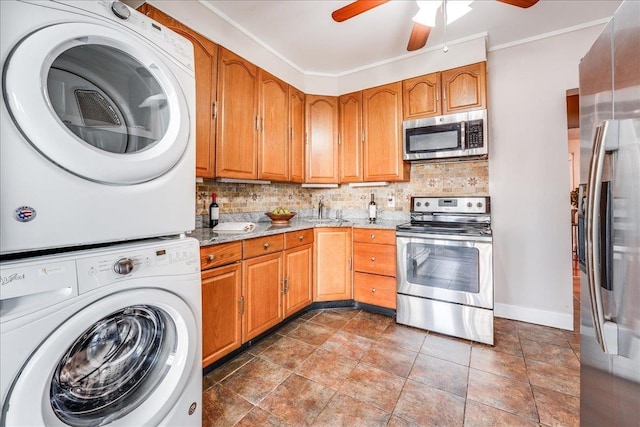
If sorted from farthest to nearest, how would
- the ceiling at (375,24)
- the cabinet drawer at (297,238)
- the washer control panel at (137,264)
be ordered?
the cabinet drawer at (297,238) → the ceiling at (375,24) → the washer control panel at (137,264)

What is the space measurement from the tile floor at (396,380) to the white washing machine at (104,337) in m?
0.55

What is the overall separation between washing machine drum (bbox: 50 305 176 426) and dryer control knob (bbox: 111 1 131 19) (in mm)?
983

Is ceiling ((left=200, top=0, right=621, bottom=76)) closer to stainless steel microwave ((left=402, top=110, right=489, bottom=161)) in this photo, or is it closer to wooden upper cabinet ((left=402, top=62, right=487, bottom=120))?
wooden upper cabinet ((left=402, top=62, right=487, bottom=120))

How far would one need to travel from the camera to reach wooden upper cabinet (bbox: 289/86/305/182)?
2789mm

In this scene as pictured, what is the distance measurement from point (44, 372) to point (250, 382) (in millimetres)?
1186

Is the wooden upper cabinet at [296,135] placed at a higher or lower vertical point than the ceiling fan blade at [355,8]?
lower

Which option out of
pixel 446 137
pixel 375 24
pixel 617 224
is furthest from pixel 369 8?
pixel 617 224

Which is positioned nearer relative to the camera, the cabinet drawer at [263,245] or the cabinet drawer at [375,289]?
the cabinet drawer at [263,245]

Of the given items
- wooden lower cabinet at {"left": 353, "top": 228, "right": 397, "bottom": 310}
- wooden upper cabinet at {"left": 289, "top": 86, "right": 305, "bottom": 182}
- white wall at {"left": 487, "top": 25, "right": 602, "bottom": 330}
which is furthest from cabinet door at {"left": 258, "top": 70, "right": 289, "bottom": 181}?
white wall at {"left": 487, "top": 25, "right": 602, "bottom": 330}

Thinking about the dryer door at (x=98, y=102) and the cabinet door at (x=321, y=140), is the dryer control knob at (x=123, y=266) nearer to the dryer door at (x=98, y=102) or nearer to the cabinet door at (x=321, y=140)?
the dryer door at (x=98, y=102)

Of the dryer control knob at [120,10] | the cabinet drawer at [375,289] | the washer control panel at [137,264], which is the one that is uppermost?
the dryer control knob at [120,10]

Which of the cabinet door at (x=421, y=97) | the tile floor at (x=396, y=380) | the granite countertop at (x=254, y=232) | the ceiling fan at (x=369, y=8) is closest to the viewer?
the tile floor at (x=396, y=380)

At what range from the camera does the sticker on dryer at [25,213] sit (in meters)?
0.68

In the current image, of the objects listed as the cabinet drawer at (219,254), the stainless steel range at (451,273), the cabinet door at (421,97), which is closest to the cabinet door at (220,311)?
the cabinet drawer at (219,254)
